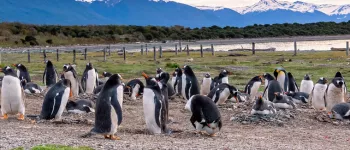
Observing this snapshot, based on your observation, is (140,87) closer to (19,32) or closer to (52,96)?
(52,96)

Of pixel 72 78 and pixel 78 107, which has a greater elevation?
pixel 72 78

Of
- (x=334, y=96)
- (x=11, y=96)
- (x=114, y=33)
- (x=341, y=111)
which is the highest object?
(x=114, y=33)

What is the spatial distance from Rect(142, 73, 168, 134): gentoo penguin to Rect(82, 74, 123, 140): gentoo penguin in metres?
0.61

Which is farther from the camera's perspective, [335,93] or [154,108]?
[335,93]

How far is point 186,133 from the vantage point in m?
9.52

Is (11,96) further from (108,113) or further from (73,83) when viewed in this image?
(73,83)

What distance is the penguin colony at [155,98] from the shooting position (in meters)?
8.86

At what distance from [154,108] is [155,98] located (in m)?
0.17

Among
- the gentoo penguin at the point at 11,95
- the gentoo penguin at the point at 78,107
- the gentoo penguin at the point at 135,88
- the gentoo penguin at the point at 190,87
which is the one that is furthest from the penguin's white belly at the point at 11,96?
the gentoo penguin at the point at 190,87

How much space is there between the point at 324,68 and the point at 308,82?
10.6 metres

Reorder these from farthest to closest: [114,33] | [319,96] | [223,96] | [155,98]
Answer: [114,33], [223,96], [319,96], [155,98]

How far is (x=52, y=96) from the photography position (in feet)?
34.4

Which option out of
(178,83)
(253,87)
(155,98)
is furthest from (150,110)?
(253,87)

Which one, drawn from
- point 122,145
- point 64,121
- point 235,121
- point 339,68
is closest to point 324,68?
point 339,68
